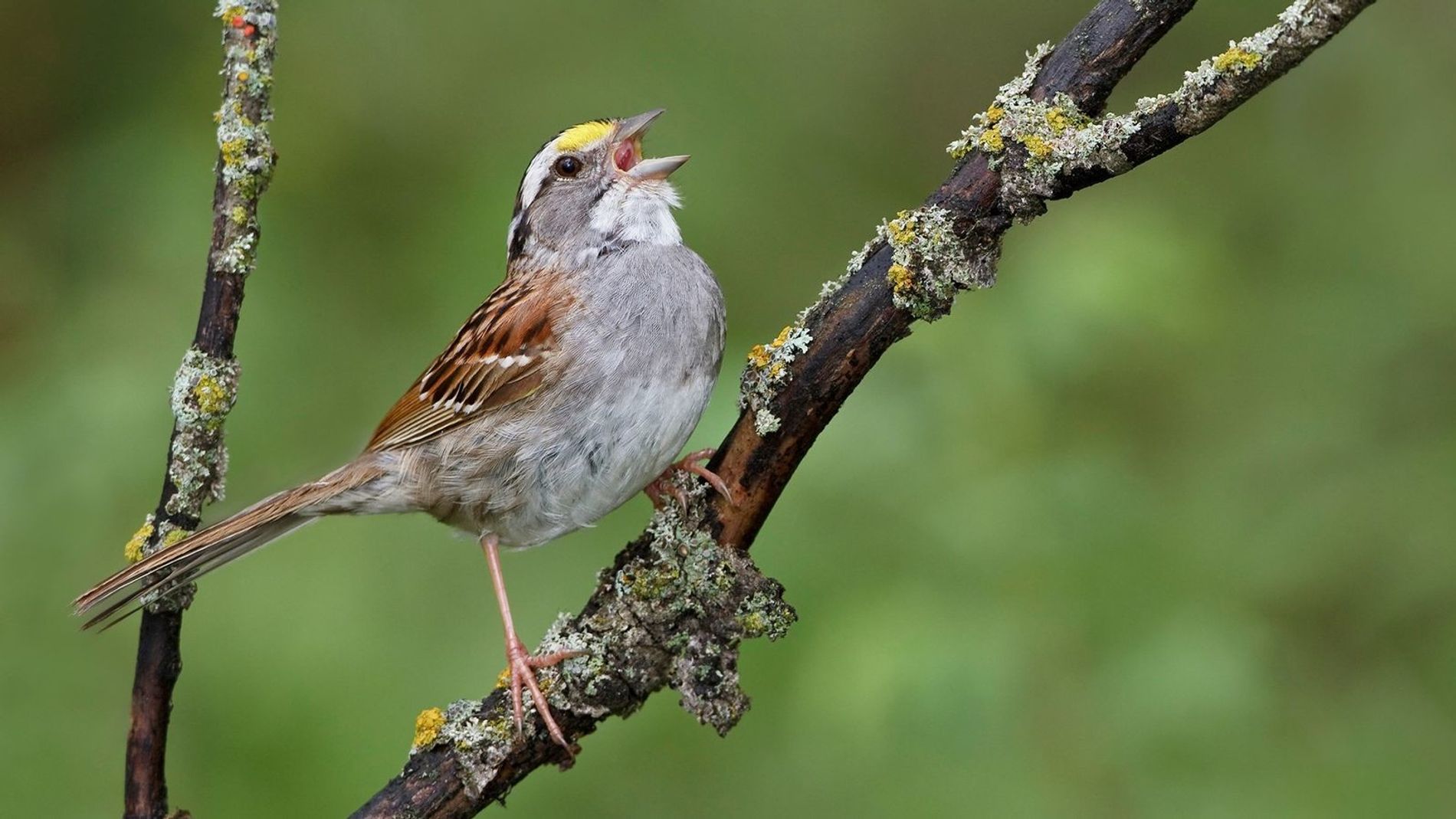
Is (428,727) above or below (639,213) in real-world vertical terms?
below

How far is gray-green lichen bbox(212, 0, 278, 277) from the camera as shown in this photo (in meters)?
3.00

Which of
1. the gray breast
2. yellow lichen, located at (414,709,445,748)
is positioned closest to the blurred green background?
the gray breast

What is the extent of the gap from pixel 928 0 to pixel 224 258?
3.72m

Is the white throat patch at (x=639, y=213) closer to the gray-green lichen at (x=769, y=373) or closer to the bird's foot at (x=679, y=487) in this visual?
the bird's foot at (x=679, y=487)

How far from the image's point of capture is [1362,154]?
183 inches

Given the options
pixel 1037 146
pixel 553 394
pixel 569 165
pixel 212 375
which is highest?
pixel 569 165

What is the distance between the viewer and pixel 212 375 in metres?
3.09

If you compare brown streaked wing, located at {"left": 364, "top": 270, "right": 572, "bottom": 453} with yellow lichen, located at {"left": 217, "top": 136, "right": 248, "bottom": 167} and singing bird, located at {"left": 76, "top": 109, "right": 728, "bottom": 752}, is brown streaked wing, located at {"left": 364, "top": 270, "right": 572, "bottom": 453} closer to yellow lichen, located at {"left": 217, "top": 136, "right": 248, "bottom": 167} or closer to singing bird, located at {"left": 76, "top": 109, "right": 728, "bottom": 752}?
singing bird, located at {"left": 76, "top": 109, "right": 728, "bottom": 752}

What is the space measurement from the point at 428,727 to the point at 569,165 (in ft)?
5.72

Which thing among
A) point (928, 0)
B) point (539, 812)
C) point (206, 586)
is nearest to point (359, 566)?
point (206, 586)

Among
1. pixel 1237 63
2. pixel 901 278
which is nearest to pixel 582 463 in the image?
pixel 901 278

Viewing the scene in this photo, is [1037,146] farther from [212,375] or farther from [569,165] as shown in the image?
[569,165]

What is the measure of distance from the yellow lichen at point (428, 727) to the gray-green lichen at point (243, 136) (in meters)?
0.97

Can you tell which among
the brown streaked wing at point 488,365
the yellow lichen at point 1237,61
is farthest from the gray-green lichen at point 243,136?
the yellow lichen at point 1237,61
